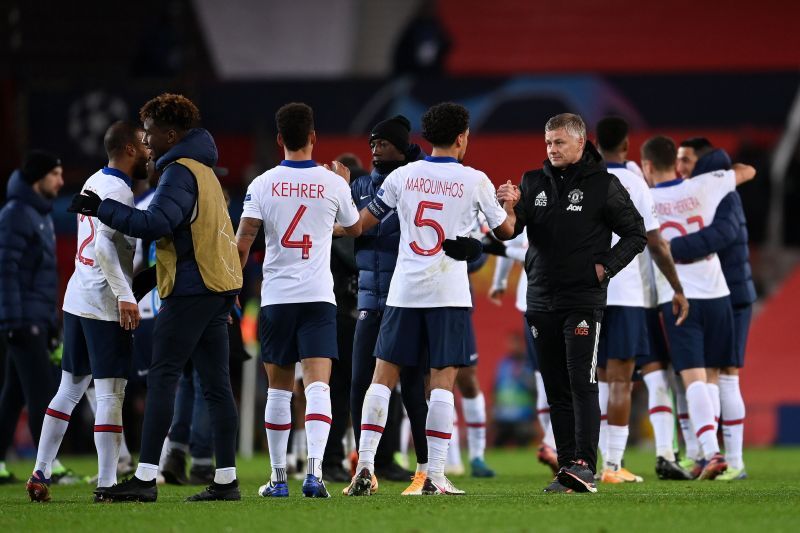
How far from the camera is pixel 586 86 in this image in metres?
20.9

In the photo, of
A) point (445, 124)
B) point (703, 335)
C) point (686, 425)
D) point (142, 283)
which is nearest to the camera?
point (445, 124)

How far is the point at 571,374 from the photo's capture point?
26.6 feet

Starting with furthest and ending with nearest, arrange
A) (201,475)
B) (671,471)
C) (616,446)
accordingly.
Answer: (201,475), (671,471), (616,446)

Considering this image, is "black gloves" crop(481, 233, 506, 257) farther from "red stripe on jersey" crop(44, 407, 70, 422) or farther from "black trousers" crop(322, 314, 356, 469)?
"red stripe on jersey" crop(44, 407, 70, 422)

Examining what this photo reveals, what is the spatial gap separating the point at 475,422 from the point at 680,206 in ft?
8.39

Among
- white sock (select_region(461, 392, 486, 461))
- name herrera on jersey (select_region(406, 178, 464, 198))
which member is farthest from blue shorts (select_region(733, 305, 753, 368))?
name herrera on jersey (select_region(406, 178, 464, 198))

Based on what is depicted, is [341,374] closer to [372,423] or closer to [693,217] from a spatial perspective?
[372,423]

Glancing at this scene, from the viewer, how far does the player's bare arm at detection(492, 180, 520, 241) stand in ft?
26.4

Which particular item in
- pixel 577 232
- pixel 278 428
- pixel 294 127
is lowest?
pixel 278 428

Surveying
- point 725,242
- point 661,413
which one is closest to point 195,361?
point 661,413

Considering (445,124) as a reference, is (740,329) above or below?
below

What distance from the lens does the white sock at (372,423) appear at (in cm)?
795

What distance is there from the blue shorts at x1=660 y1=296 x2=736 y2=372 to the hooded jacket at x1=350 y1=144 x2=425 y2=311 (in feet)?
8.26

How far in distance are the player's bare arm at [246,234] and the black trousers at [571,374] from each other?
1812mm
